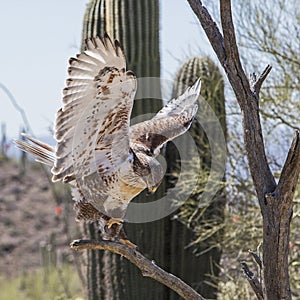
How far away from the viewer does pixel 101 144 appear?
244 cm

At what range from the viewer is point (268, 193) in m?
2.20

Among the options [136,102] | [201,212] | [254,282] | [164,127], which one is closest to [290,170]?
[254,282]

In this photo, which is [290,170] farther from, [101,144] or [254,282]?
[101,144]

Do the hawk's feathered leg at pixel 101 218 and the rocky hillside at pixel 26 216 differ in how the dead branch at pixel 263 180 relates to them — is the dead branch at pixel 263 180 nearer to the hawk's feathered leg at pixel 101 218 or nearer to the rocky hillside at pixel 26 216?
the hawk's feathered leg at pixel 101 218

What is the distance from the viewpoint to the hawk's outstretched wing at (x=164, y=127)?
2.71 m

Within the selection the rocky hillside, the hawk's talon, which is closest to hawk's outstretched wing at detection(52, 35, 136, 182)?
the hawk's talon

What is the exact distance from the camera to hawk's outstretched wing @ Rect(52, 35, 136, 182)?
2.20m

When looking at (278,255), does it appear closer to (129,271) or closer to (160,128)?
(160,128)

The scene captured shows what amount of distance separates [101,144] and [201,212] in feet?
7.11

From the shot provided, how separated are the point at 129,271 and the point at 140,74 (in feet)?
3.82

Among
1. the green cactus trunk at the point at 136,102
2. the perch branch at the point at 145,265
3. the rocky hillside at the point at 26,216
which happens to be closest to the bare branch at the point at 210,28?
the perch branch at the point at 145,265

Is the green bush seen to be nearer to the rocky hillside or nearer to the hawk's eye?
the hawk's eye

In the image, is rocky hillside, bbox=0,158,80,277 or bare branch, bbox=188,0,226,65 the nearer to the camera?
bare branch, bbox=188,0,226,65

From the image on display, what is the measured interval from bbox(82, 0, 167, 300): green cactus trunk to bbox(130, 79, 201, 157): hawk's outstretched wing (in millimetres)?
1238
